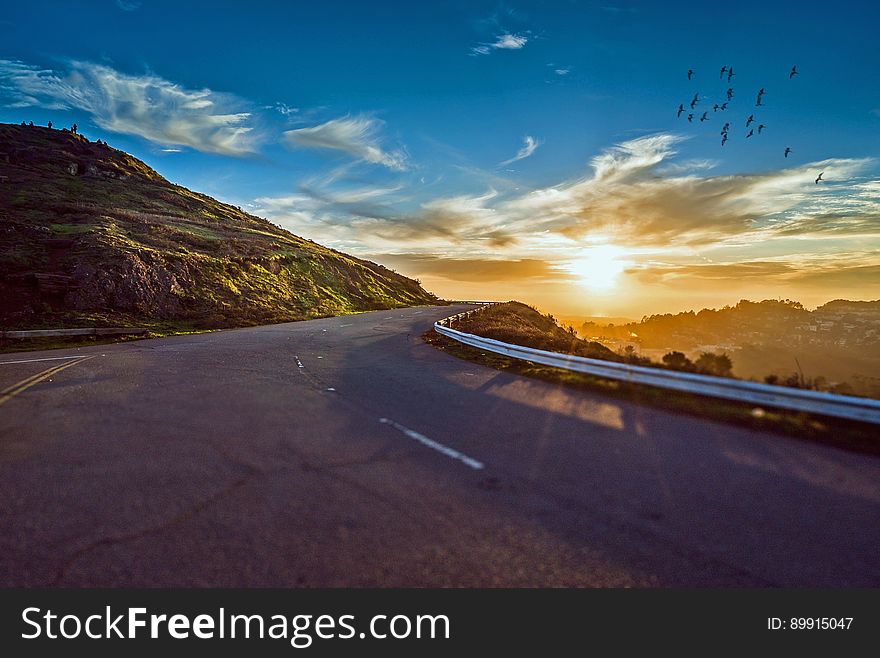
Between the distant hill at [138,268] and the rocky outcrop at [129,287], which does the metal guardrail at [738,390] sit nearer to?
the distant hill at [138,268]

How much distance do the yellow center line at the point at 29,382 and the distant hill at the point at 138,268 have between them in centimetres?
1489

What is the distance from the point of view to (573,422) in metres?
7.15

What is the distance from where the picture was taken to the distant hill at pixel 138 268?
87.5ft

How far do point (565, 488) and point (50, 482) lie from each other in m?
5.51

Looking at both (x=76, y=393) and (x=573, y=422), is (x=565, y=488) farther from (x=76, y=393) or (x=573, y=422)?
(x=76, y=393)

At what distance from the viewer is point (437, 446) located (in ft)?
19.4

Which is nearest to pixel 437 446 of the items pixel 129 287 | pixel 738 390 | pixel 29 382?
pixel 738 390

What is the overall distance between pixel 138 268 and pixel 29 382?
24.3m

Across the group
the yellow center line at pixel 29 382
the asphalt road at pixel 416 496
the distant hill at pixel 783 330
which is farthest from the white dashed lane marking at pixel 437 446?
the distant hill at pixel 783 330

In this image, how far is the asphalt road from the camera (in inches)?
126

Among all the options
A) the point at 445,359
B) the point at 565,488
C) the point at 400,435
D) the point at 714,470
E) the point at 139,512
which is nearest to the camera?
the point at 139,512

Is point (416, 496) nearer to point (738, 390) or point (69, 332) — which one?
point (738, 390)

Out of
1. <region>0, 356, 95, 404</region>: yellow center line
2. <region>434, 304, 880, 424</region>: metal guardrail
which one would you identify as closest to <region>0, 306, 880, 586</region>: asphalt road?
<region>0, 356, 95, 404</region>: yellow center line

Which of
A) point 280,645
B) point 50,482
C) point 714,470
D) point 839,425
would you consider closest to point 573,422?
point 714,470
